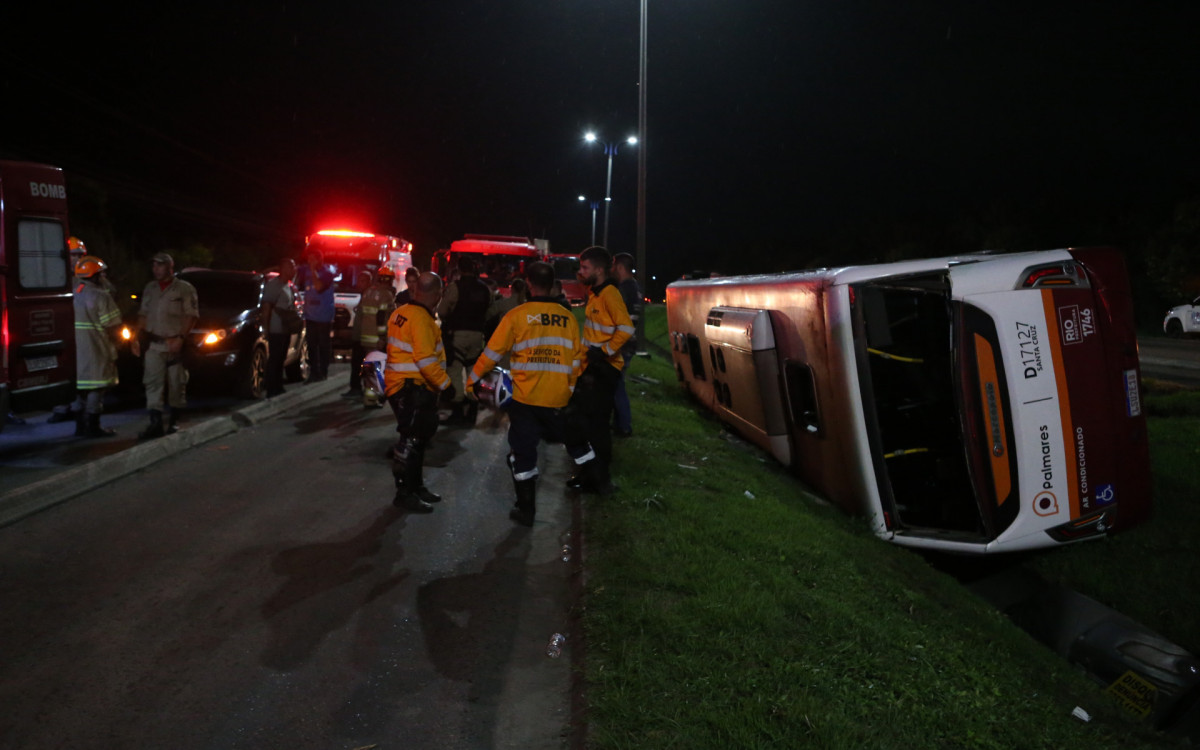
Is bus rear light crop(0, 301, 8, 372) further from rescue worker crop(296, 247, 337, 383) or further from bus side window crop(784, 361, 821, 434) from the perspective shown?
bus side window crop(784, 361, 821, 434)

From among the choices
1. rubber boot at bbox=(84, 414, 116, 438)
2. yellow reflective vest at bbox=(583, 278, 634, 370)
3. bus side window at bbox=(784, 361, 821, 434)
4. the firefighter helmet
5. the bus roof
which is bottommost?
rubber boot at bbox=(84, 414, 116, 438)

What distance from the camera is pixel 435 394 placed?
699 cm

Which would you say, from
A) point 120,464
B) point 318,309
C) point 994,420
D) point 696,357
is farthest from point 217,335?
point 994,420

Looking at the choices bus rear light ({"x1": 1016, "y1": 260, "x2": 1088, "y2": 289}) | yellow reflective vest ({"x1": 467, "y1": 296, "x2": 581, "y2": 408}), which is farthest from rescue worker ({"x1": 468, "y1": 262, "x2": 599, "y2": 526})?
bus rear light ({"x1": 1016, "y1": 260, "x2": 1088, "y2": 289})

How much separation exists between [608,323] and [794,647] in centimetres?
352

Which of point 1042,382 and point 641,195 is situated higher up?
point 641,195

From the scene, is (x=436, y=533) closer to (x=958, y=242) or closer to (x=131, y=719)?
(x=131, y=719)

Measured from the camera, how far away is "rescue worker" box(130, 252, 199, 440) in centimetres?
892

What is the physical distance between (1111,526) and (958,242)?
5422 cm

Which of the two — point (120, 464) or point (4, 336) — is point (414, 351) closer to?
point (120, 464)

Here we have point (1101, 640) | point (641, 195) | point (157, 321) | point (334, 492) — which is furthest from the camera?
point (641, 195)

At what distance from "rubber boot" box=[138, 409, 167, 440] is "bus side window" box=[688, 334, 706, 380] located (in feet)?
22.2

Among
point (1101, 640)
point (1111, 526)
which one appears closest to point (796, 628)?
point (1101, 640)

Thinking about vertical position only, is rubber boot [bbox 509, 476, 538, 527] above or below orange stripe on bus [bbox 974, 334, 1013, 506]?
below
